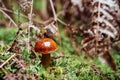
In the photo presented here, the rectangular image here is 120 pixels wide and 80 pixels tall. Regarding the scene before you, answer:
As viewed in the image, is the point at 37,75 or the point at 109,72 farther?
the point at 109,72

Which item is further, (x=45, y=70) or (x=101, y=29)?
(x=101, y=29)

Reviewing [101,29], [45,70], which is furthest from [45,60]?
[101,29]

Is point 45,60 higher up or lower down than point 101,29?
lower down

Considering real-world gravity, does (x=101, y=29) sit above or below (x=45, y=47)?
above

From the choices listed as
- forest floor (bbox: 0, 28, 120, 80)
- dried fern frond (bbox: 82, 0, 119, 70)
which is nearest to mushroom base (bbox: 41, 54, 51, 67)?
forest floor (bbox: 0, 28, 120, 80)

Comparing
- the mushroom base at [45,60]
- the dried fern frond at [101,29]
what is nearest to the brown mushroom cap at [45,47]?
the mushroom base at [45,60]

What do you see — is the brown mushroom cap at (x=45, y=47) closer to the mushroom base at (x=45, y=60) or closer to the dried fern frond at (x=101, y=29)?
the mushroom base at (x=45, y=60)

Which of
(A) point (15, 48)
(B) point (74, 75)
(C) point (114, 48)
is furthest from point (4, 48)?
(C) point (114, 48)

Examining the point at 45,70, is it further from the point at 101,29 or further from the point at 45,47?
the point at 101,29

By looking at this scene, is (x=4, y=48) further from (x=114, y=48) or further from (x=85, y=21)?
(x=85, y=21)

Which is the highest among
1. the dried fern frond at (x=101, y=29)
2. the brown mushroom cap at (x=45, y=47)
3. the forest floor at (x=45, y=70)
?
the dried fern frond at (x=101, y=29)

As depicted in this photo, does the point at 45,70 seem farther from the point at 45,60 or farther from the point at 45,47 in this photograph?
the point at 45,47
